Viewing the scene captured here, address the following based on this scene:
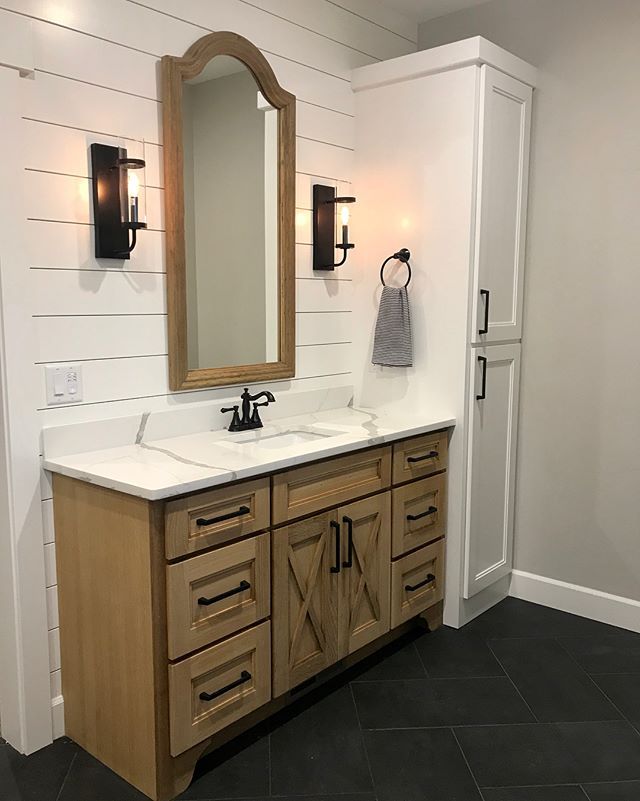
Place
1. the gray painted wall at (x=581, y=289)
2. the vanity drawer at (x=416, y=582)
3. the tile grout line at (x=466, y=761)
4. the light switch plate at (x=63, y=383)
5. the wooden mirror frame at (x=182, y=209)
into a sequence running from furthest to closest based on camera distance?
the gray painted wall at (x=581, y=289)
the vanity drawer at (x=416, y=582)
the wooden mirror frame at (x=182, y=209)
the light switch plate at (x=63, y=383)
the tile grout line at (x=466, y=761)

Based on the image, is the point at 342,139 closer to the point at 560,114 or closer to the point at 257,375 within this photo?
the point at 560,114

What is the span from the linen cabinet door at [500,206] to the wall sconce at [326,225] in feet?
1.78

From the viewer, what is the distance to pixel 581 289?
3.17 metres

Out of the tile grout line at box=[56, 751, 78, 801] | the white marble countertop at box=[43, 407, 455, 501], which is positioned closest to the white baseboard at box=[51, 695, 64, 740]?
the tile grout line at box=[56, 751, 78, 801]

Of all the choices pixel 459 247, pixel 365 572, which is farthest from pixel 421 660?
pixel 459 247

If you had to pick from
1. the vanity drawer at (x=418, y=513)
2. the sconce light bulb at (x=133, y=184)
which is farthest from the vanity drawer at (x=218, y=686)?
the sconce light bulb at (x=133, y=184)

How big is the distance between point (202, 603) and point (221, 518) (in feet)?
0.79

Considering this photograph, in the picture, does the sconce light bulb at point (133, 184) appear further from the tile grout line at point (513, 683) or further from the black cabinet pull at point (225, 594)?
the tile grout line at point (513, 683)

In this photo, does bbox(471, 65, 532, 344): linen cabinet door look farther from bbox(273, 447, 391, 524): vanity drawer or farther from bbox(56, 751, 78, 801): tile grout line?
bbox(56, 751, 78, 801): tile grout line

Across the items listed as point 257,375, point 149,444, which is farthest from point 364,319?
point 149,444

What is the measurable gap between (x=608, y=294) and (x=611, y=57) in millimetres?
932

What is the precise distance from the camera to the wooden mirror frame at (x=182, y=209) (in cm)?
252

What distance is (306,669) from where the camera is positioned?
8.21 ft

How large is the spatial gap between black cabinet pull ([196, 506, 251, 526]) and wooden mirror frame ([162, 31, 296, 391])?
625 mm
